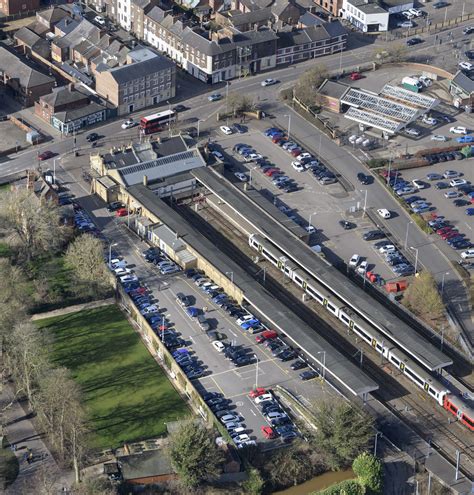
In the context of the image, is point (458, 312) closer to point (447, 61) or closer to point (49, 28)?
point (447, 61)

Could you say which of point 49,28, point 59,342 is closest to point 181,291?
point 59,342

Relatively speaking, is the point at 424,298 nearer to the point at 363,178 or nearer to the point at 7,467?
the point at 363,178

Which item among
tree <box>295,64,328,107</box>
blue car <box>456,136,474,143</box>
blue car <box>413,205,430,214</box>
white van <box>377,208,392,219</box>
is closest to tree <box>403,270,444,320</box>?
white van <box>377,208,392,219</box>

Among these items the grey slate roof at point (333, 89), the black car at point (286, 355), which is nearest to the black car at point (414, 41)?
the grey slate roof at point (333, 89)

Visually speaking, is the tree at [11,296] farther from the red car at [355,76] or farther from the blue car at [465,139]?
the red car at [355,76]

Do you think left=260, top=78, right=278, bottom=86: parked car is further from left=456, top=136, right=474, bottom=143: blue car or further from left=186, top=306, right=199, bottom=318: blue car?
left=186, top=306, right=199, bottom=318: blue car

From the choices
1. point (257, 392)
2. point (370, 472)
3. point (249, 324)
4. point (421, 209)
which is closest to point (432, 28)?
point (421, 209)
